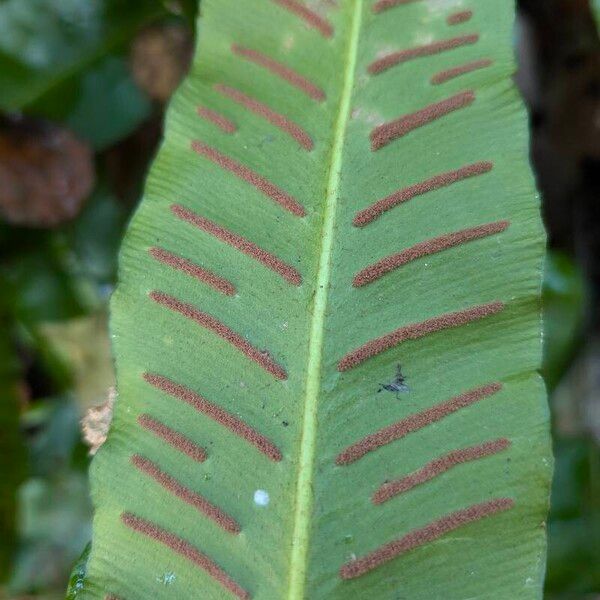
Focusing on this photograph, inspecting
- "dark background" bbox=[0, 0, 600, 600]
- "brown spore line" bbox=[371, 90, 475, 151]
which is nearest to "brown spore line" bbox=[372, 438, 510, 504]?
"brown spore line" bbox=[371, 90, 475, 151]

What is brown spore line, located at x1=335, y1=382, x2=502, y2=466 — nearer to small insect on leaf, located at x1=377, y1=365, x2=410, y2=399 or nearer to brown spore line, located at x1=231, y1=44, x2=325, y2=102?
small insect on leaf, located at x1=377, y1=365, x2=410, y2=399

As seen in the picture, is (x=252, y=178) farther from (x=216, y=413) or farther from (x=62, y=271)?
(x=62, y=271)

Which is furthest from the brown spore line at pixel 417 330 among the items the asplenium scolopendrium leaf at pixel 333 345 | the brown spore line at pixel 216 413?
the brown spore line at pixel 216 413

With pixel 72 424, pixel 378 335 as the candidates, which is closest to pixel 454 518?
pixel 378 335

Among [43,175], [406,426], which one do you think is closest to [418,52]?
[406,426]

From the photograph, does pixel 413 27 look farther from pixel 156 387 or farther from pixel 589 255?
pixel 589 255

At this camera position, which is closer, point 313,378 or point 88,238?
point 313,378
